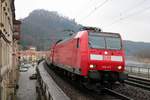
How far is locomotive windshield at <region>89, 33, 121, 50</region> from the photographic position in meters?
17.2

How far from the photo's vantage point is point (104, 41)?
17.5 metres

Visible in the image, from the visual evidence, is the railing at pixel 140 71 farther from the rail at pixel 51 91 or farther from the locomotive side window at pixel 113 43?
the locomotive side window at pixel 113 43

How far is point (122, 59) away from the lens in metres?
17.2

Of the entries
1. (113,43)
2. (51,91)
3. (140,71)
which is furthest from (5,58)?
(140,71)

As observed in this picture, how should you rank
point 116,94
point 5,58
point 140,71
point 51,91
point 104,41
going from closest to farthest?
point 51,91 < point 116,94 < point 104,41 < point 5,58 < point 140,71

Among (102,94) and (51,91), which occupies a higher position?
(51,91)

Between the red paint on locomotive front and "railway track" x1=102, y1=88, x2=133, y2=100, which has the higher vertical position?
the red paint on locomotive front

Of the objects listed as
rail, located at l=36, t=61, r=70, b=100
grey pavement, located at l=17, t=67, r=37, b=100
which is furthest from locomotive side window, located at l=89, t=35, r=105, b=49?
grey pavement, located at l=17, t=67, r=37, b=100

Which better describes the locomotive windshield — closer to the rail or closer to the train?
the train

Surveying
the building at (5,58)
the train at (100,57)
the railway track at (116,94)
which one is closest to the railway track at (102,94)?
the railway track at (116,94)

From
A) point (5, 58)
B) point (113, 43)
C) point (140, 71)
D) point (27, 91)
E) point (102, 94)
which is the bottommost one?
point (27, 91)

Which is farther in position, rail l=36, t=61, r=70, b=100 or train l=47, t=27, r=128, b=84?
train l=47, t=27, r=128, b=84

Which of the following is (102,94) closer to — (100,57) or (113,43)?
(100,57)

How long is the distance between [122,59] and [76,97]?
9.80 ft
